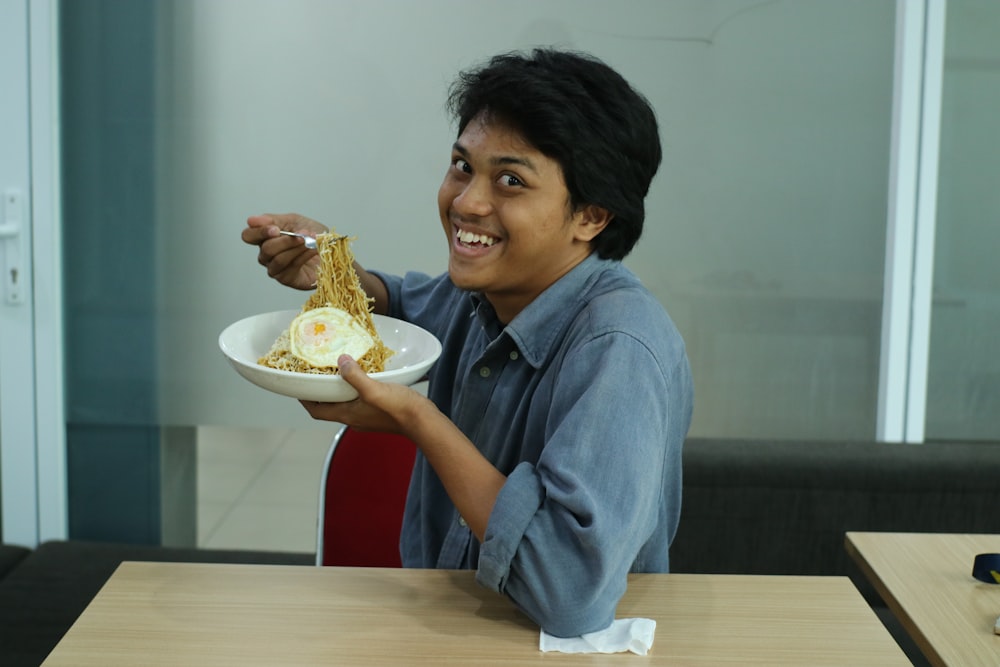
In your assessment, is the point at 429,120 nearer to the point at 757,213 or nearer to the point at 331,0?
the point at 331,0

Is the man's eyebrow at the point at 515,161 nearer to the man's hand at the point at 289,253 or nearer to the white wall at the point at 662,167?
the man's hand at the point at 289,253

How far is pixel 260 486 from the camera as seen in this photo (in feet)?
10.7

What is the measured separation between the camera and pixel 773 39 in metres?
2.91

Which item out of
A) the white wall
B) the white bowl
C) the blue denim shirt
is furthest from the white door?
the blue denim shirt

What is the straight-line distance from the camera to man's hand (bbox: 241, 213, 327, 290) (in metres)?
1.75

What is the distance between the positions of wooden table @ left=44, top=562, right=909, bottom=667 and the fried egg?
31 centimetres

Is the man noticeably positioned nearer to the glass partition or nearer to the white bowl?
the white bowl

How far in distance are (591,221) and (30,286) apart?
2.16m

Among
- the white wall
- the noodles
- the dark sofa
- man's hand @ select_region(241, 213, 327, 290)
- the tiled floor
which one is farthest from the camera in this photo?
the tiled floor

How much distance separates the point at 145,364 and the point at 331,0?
121cm

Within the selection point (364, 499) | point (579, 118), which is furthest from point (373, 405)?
point (364, 499)

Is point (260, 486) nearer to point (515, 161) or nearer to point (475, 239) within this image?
point (475, 239)

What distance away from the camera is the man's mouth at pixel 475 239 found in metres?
1.52

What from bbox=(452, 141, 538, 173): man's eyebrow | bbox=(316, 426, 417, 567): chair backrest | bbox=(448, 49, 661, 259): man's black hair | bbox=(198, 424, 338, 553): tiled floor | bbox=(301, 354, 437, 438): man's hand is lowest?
bbox=(198, 424, 338, 553): tiled floor
